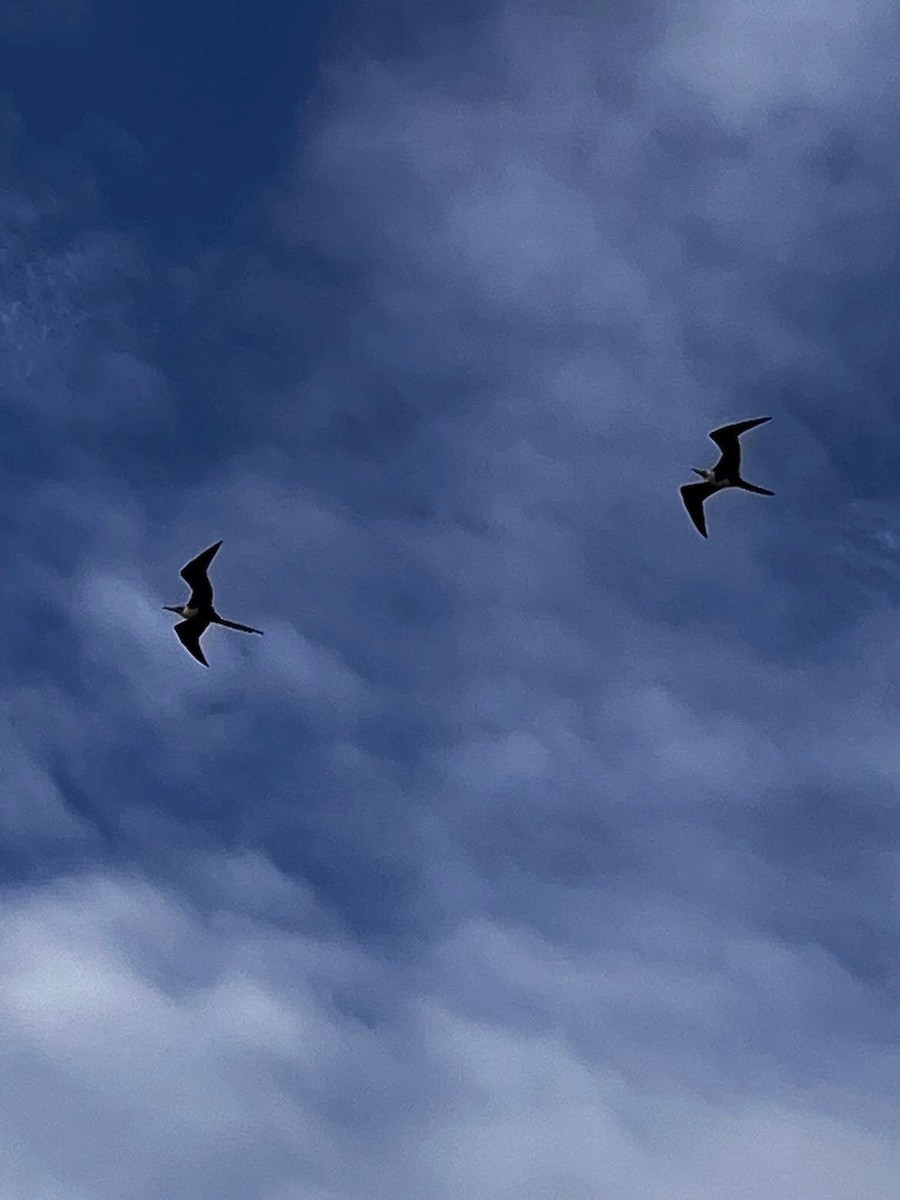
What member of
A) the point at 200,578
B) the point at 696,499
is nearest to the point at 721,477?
the point at 696,499

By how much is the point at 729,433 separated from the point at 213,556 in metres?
27.7

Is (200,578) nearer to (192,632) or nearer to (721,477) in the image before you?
(192,632)

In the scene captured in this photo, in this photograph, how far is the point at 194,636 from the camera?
304 feet

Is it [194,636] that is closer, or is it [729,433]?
[729,433]

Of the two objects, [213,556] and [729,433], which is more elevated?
[729,433]

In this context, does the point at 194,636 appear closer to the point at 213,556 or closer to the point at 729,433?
the point at 213,556

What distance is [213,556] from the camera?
88375 mm

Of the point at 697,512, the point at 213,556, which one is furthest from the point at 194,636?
the point at 697,512

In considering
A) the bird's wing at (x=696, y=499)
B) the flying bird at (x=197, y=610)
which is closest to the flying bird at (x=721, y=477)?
the bird's wing at (x=696, y=499)

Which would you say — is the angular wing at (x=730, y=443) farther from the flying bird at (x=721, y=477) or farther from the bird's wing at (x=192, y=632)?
the bird's wing at (x=192, y=632)

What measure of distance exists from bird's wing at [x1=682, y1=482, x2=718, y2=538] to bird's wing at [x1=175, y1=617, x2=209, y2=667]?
2717 cm

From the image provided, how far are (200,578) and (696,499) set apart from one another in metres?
27.1

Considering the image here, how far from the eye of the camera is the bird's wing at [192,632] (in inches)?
3632

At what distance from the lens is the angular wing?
8525cm
